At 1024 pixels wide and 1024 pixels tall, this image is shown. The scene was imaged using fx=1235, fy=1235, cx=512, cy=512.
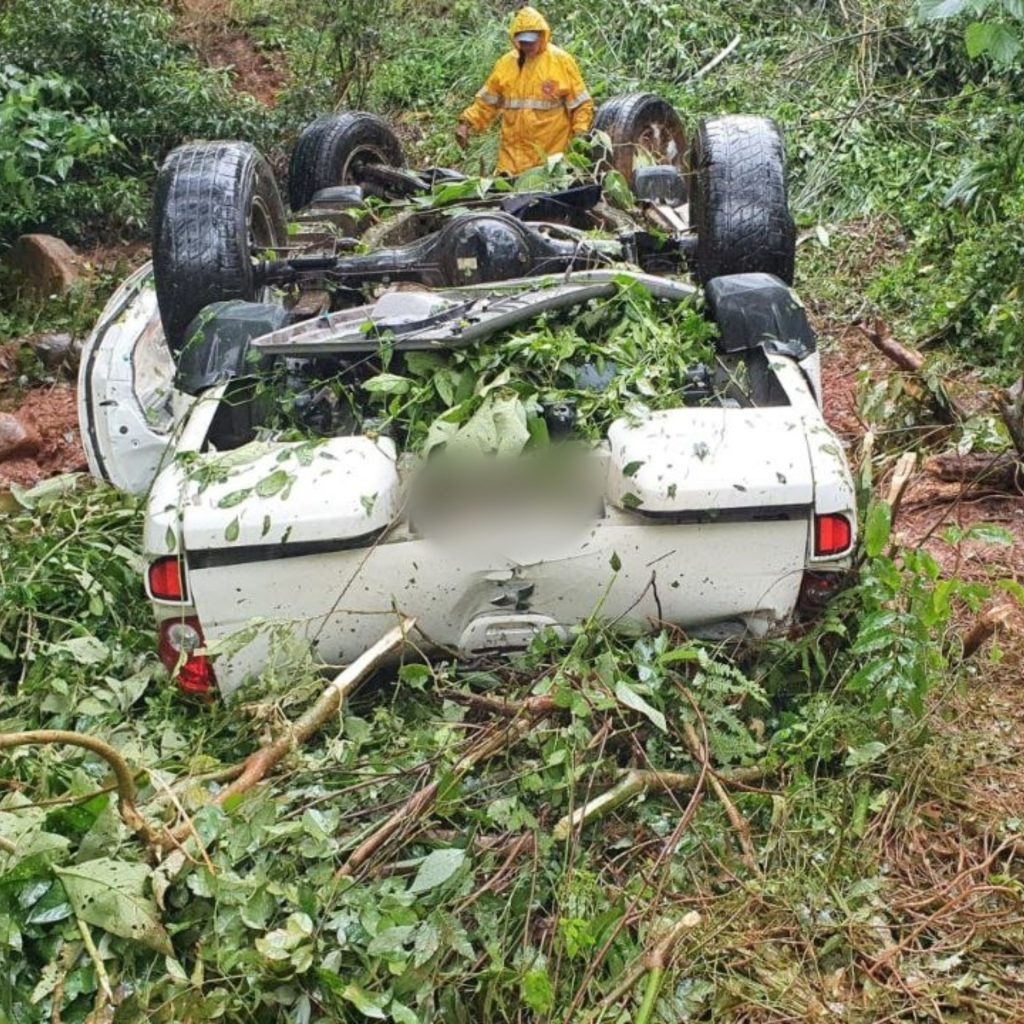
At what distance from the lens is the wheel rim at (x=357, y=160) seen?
700 cm

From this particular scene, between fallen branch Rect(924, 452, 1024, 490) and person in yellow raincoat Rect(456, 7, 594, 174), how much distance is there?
363 centimetres

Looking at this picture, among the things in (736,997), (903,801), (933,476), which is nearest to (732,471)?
(903,801)

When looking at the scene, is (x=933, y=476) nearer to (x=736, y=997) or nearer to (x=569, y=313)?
(x=569, y=313)

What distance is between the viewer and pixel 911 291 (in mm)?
6840

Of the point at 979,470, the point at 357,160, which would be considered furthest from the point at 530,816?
the point at 357,160

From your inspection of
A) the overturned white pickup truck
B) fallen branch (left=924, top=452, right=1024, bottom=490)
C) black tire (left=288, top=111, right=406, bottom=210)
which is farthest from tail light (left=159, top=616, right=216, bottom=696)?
black tire (left=288, top=111, right=406, bottom=210)

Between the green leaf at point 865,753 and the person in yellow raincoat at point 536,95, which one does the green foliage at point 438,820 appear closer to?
the green leaf at point 865,753

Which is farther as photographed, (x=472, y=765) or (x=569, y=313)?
(x=569, y=313)

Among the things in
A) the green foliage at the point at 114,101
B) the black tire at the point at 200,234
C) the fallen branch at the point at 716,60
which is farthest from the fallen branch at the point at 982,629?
the fallen branch at the point at 716,60

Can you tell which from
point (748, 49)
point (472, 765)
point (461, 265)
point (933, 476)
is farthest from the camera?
point (748, 49)

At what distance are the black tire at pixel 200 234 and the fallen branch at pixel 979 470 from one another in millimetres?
2668

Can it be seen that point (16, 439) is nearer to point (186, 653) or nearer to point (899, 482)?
point (186, 653)

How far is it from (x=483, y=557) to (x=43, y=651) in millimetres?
1436

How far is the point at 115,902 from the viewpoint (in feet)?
7.68
